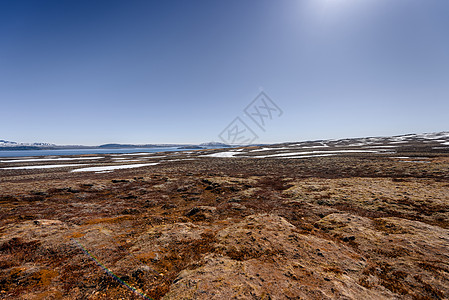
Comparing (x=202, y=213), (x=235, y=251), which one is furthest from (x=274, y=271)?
(x=202, y=213)

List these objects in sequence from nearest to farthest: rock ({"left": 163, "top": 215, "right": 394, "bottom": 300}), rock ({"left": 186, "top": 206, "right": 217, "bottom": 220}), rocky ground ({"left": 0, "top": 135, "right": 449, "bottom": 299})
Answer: rock ({"left": 163, "top": 215, "right": 394, "bottom": 300}), rocky ground ({"left": 0, "top": 135, "right": 449, "bottom": 299}), rock ({"left": 186, "top": 206, "right": 217, "bottom": 220})

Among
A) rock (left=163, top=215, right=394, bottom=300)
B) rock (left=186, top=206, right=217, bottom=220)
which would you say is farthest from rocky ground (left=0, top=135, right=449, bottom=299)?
rock (left=186, top=206, right=217, bottom=220)

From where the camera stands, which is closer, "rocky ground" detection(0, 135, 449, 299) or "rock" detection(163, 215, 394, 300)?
"rock" detection(163, 215, 394, 300)

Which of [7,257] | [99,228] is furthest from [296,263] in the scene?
[7,257]

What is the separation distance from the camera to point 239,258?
8.41 m

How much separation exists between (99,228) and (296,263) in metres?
12.7

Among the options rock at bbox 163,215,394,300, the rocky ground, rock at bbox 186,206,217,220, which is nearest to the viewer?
rock at bbox 163,215,394,300

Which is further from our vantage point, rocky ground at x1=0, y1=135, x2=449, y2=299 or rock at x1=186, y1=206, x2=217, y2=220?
rock at x1=186, y1=206, x2=217, y2=220

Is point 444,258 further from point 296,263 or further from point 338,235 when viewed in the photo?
point 296,263

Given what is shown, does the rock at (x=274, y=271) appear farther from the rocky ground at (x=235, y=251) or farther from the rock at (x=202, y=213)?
the rock at (x=202, y=213)

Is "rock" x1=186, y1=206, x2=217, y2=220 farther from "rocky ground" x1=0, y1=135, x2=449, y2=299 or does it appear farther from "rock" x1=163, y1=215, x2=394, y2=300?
"rock" x1=163, y1=215, x2=394, y2=300

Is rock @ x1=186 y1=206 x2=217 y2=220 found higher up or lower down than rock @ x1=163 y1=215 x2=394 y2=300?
lower down

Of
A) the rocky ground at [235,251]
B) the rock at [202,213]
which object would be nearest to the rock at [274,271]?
the rocky ground at [235,251]

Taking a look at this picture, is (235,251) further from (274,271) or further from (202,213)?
(202,213)
